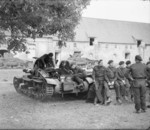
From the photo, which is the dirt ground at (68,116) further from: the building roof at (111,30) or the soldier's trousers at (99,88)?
the building roof at (111,30)

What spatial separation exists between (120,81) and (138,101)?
218 cm

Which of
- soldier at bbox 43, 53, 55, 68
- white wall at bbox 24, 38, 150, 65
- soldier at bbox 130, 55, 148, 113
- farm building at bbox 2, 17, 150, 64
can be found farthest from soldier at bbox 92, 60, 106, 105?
farm building at bbox 2, 17, 150, 64

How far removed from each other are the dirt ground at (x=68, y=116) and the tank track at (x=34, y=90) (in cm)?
52

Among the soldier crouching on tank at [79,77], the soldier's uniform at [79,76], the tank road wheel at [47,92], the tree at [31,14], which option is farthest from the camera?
the soldier's uniform at [79,76]

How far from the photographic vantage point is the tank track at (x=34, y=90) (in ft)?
35.0

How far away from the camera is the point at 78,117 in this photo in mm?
7785

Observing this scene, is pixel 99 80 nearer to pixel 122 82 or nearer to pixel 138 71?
pixel 122 82

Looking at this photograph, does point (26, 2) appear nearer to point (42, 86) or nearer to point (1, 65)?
point (42, 86)

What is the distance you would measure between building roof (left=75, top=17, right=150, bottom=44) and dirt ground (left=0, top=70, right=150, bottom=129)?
32.3 m

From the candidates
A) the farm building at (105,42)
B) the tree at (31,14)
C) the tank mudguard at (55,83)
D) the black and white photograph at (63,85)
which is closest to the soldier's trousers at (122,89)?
the black and white photograph at (63,85)

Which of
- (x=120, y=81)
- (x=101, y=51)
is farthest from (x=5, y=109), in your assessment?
(x=101, y=51)

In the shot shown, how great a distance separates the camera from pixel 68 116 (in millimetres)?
7957

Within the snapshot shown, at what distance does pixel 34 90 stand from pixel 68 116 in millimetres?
4212

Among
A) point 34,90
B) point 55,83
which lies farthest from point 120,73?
point 34,90
